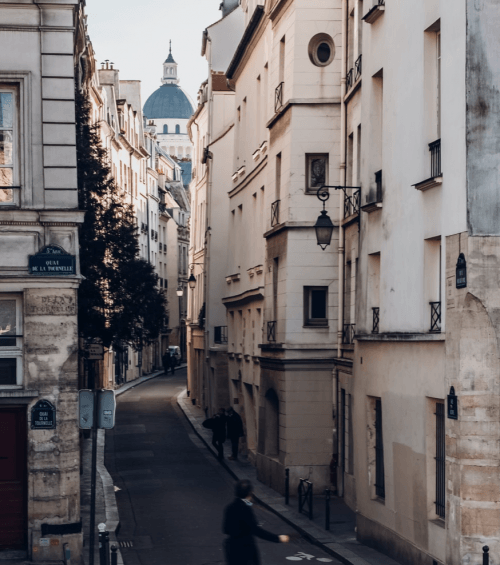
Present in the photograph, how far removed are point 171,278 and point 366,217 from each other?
252 ft

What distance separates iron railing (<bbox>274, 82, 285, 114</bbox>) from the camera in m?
28.2

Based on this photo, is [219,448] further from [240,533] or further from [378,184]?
[240,533]

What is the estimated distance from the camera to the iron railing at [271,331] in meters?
28.4

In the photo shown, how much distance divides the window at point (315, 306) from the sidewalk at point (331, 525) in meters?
4.08

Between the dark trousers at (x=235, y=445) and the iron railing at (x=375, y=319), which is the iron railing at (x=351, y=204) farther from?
the dark trousers at (x=235, y=445)

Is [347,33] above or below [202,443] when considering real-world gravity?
above

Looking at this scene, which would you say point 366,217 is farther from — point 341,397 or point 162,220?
point 162,220

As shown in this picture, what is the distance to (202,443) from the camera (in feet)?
127

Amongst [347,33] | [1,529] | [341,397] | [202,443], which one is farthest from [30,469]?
[202,443]

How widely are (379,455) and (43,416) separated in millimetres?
5958

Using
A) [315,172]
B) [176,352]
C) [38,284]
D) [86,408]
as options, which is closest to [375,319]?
[38,284]

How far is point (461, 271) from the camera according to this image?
49.2 ft

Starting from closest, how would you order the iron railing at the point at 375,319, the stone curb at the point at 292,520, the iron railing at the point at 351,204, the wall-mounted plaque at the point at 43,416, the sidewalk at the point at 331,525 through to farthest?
the wall-mounted plaque at the point at 43,416 → the sidewalk at the point at 331,525 → the stone curb at the point at 292,520 → the iron railing at the point at 375,319 → the iron railing at the point at 351,204

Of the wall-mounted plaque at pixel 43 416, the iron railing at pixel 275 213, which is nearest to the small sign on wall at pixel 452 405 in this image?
the wall-mounted plaque at pixel 43 416
